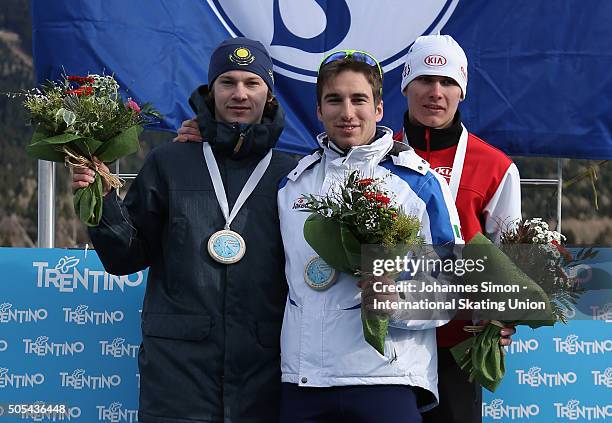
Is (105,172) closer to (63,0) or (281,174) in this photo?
(281,174)

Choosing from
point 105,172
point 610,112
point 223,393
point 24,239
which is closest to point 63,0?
point 105,172

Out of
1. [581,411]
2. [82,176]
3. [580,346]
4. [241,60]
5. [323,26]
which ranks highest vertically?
[323,26]

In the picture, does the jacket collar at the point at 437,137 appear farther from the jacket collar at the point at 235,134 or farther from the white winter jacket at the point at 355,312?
the jacket collar at the point at 235,134

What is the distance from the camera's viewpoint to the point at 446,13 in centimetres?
537

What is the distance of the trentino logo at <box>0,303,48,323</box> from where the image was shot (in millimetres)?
4859

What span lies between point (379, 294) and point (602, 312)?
1.99 metres

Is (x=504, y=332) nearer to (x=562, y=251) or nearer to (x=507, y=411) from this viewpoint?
(x=562, y=251)

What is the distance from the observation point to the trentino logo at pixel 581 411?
474cm

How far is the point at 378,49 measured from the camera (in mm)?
5391

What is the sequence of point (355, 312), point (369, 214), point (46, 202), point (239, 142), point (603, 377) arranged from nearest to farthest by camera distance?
point (369, 214) → point (355, 312) → point (239, 142) → point (603, 377) → point (46, 202)

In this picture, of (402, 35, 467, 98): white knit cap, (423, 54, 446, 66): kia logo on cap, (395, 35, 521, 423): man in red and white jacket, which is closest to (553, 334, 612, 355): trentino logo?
(395, 35, 521, 423): man in red and white jacket

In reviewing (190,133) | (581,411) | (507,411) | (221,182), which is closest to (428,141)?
(221,182)

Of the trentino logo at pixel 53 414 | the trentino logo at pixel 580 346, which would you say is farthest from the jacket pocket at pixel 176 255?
Result: the trentino logo at pixel 580 346

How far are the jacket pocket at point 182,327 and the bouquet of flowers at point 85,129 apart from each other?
445 millimetres
